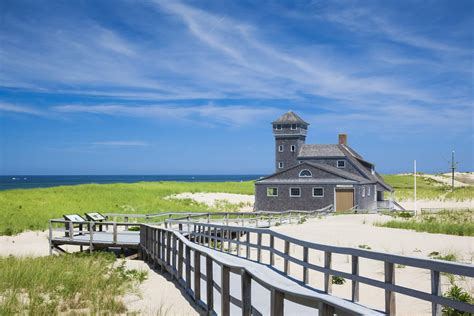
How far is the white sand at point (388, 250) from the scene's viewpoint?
1179cm

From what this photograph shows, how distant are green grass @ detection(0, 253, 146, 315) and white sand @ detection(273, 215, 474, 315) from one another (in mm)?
4965

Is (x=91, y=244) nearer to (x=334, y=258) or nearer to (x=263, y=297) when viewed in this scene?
(x=334, y=258)

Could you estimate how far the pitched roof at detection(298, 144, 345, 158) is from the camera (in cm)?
5522

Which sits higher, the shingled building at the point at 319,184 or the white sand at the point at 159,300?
the shingled building at the point at 319,184

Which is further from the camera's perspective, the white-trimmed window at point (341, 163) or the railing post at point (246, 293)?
the white-trimmed window at point (341, 163)

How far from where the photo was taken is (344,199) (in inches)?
1901

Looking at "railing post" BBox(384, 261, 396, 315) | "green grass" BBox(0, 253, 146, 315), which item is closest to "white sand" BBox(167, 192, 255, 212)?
"green grass" BBox(0, 253, 146, 315)

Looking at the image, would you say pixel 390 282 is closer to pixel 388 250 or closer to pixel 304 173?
pixel 388 250

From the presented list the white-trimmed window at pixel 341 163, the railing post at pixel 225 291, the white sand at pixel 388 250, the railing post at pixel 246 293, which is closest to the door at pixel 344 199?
the white-trimmed window at pixel 341 163

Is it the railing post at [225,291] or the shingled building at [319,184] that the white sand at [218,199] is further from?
the railing post at [225,291]

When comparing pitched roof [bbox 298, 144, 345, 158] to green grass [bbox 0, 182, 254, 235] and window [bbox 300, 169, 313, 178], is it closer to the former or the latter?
window [bbox 300, 169, 313, 178]

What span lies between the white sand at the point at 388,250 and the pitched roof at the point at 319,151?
17944 millimetres

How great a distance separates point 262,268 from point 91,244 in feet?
33.2

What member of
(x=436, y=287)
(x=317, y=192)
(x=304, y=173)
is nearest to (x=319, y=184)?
(x=317, y=192)
